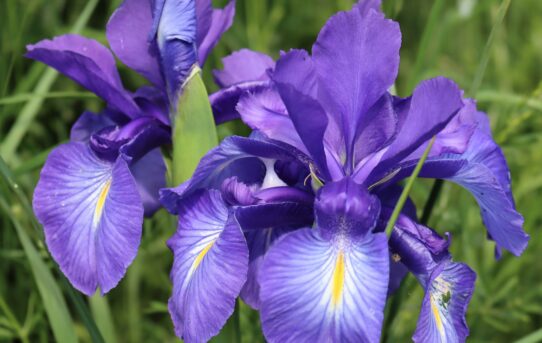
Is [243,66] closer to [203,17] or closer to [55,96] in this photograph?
[203,17]

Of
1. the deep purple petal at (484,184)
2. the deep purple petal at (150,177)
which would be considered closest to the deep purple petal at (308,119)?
the deep purple petal at (484,184)

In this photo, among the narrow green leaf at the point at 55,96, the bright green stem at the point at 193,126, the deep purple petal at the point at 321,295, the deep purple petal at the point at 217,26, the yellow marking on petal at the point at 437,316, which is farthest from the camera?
the narrow green leaf at the point at 55,96

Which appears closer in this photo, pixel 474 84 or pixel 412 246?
pixel 412 246

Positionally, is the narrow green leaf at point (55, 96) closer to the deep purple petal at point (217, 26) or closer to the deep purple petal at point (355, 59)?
the deep purple petal at point (217, 26)

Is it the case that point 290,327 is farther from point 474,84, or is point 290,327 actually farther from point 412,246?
→ point 474,84

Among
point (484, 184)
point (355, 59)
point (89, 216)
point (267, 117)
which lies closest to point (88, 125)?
point (89, 216)

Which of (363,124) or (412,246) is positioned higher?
(363,124)

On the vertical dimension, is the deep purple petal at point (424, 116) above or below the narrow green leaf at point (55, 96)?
above

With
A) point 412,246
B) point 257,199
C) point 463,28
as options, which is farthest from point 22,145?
point 463,28
